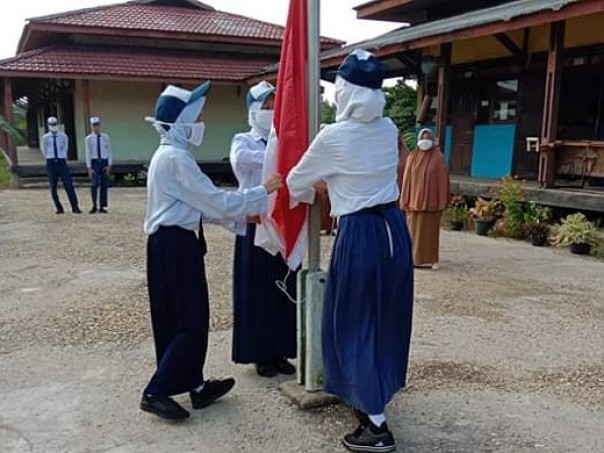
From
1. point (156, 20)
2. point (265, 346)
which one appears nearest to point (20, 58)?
point (156, 20)

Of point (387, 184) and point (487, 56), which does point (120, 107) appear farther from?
point (387, 184)

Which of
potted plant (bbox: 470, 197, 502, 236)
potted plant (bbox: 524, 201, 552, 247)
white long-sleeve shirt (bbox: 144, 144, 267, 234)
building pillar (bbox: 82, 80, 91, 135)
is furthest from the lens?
building pillar (bbox: 82, 80, 91, 135)

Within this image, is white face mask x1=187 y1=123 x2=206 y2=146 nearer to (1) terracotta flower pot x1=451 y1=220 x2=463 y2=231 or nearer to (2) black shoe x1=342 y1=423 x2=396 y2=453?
(2) black shoe x1=342 y1=423 x2=396 y2=453

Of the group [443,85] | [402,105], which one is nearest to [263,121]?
[443,85]

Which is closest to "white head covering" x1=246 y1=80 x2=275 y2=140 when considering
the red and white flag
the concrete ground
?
the red and white flag

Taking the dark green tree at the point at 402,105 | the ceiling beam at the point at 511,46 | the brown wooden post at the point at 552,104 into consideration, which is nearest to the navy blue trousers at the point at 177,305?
the brown wooden post at the point at 552,104

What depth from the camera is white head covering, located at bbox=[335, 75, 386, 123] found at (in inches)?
113

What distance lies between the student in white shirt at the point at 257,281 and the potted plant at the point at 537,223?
617 centimetres

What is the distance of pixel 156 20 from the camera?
20.1m

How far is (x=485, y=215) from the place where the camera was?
10.0 m

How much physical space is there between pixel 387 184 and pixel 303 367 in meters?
1.24

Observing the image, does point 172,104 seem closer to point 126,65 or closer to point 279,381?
point 279,381

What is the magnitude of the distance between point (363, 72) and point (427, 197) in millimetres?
4590

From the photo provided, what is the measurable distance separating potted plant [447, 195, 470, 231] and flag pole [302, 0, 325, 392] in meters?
7.48
